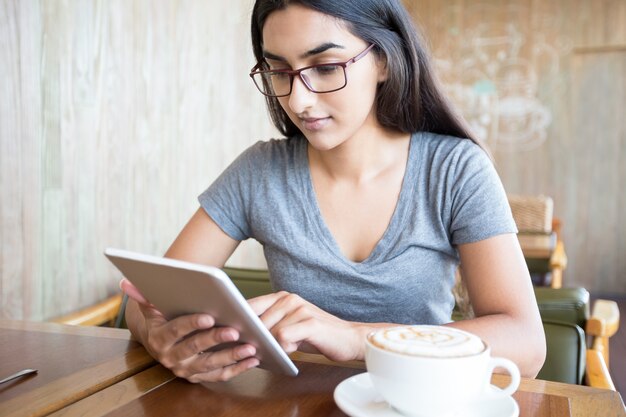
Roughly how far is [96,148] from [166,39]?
2.28ft

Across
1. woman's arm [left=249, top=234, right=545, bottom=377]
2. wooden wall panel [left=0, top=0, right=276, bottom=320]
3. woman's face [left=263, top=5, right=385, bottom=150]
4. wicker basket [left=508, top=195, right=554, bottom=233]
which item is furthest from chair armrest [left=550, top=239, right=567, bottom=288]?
woman's face [left=263, top=5, right=385, bottom=150]

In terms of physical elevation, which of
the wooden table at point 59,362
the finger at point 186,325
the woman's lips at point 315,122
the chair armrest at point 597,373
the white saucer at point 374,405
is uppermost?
the woman's lips at point 315,122

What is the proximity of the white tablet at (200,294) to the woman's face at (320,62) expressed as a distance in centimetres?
47

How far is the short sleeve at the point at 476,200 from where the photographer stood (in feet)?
3.85

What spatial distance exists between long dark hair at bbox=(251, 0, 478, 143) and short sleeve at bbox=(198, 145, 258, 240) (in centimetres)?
25

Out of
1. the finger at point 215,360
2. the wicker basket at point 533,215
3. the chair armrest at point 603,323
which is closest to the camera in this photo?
the finger at point 215,360

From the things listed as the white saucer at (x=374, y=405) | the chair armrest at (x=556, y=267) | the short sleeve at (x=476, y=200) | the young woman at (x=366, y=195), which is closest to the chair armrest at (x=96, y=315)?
the young woman at (x=366, y=195)

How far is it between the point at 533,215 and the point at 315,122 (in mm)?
3414

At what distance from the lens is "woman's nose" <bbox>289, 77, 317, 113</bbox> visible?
1.16 metres

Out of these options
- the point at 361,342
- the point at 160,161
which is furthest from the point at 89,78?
the point at 361,342

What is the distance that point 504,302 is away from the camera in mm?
1091

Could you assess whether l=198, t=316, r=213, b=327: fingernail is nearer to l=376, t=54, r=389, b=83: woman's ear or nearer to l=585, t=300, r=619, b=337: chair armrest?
l=376, t=54, r=389, b=83: woman's ear

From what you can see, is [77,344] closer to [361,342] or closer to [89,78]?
[361,342]

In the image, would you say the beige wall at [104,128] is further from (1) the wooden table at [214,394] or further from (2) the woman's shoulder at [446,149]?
(1) the wooden table at [214,394]
